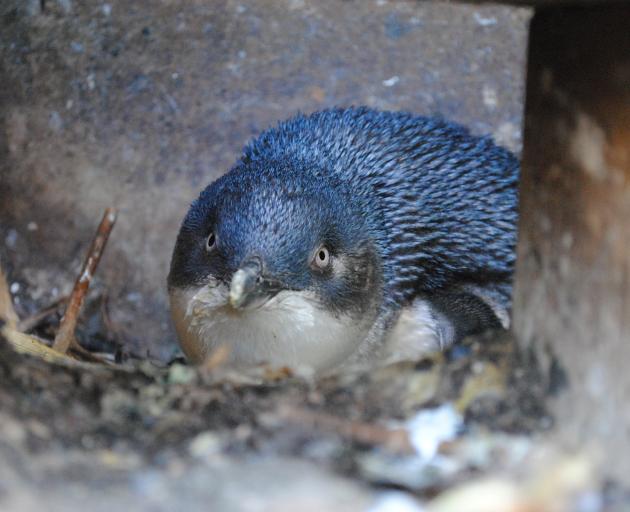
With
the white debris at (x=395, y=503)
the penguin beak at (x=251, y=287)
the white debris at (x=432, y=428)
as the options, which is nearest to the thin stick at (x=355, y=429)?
the white debris at (x=432, y=428)

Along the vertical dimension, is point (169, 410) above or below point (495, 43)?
below

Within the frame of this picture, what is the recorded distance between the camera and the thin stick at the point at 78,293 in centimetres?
351

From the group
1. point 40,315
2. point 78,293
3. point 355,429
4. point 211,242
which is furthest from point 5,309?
point 355,429

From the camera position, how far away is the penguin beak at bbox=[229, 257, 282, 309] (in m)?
2.60

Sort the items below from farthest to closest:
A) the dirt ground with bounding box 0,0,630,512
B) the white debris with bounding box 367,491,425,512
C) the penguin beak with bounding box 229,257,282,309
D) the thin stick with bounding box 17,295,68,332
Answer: the dirt ground with bounding box 0,0,630,512 < the thin stick with bounding box 17,295,68,332 < the penguin beak with bounding box 229,257,282,309 < the white debris with bounding box 367,491,425,512

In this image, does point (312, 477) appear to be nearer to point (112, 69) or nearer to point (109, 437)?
point (109, 437)

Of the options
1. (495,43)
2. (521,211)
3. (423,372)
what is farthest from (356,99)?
(423,372)

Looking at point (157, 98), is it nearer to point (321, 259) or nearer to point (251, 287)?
point (321, 259)

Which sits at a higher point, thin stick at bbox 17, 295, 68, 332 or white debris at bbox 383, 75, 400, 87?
white debris at bbox 383, 75, 400, 87

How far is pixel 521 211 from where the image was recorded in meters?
2.49

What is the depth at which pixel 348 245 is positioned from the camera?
307 cm

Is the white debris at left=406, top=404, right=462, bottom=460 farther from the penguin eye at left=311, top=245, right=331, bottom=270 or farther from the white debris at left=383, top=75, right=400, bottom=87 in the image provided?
the white debris at left=383, top=75, right=400, bottom=87

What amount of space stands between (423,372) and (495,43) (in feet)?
9.04

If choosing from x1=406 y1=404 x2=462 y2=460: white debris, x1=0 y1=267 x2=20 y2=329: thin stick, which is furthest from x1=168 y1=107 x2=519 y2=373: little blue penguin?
x1=406 y1=404 x2=462 y2=460: white debris
